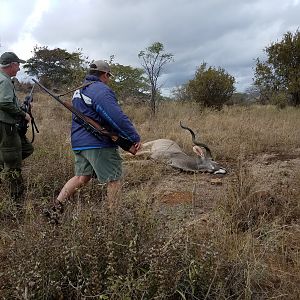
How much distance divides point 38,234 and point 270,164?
473 cm

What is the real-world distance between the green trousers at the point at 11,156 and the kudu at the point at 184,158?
2.49 m

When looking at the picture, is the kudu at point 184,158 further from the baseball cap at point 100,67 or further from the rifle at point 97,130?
the baseball cap at point 100,67

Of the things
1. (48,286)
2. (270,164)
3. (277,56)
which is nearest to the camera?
(48,286)

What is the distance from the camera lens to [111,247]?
7.74 feet

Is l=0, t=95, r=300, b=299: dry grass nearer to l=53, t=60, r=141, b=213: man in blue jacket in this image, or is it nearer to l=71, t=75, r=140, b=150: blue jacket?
l=53, t=60, r=141, b=213: man in blue jacket

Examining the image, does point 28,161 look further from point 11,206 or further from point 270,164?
point 270,164

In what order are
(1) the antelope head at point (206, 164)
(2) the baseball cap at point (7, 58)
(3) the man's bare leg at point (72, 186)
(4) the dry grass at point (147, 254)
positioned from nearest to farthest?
(4) the dry grass at point (147, 254) < (3) the man's bare leg at point (72, 186) < (2) the baseball cap at point (7, 58) < (1) the antelope head at point (206, 164)

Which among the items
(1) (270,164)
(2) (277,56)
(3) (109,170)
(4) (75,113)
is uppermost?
(2) (277,56)

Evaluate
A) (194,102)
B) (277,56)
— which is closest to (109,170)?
(194,102)

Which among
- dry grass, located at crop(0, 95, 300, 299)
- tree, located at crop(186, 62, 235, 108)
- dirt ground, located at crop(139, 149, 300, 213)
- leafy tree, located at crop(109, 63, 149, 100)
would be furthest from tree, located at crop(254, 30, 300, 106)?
dry grass, located at crop(0, 95, 300, 299)

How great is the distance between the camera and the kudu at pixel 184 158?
20.1 feet

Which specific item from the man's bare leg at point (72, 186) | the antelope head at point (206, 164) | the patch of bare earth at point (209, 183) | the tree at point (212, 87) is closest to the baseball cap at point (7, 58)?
the man's bare leg at point (72, 186)

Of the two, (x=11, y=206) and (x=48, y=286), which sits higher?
(x=11, y=206)

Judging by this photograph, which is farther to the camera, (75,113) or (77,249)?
(75,113)
